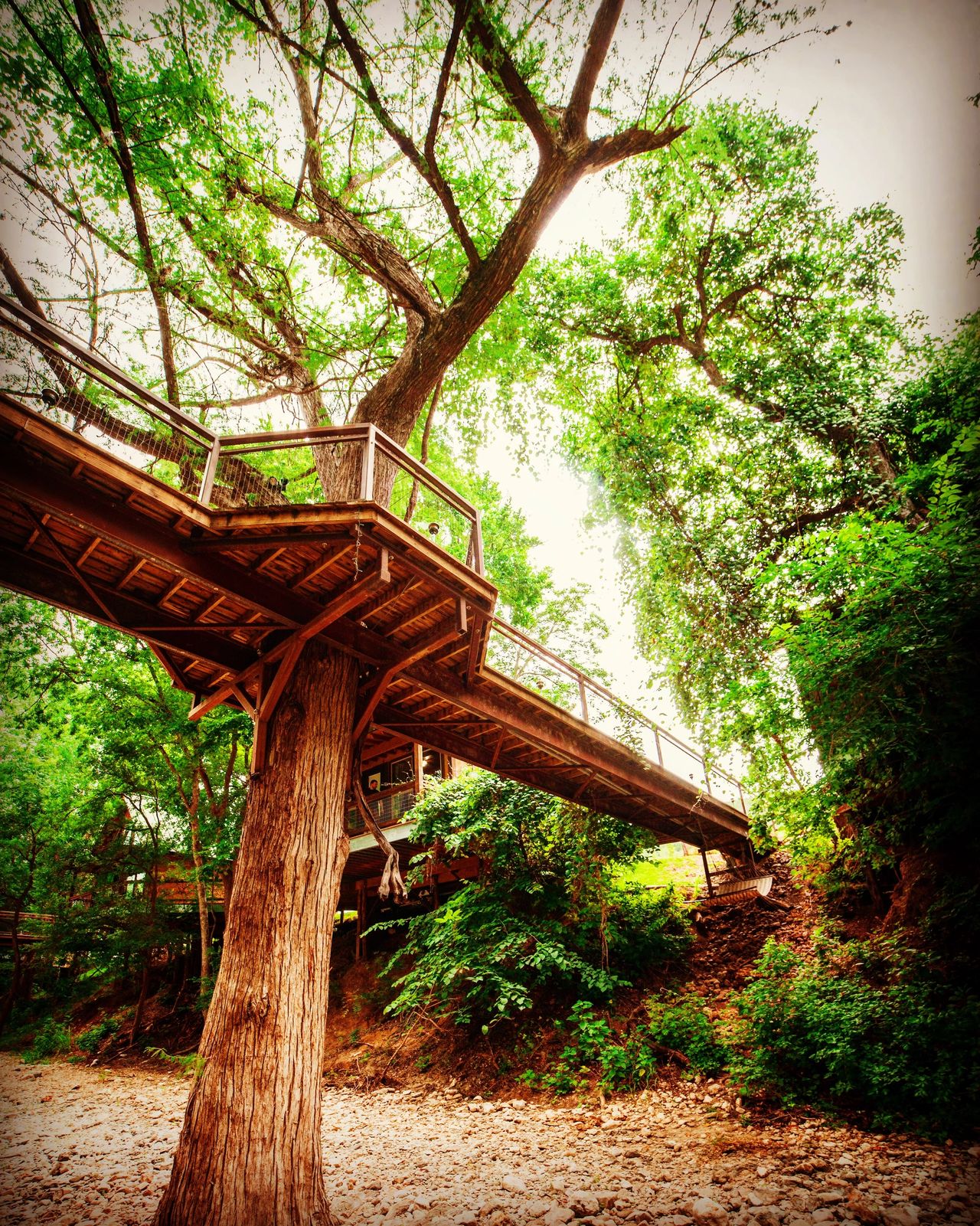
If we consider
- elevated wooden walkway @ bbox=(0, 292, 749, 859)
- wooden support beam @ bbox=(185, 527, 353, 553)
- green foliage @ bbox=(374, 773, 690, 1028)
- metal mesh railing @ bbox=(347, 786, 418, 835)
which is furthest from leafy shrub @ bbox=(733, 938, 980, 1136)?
metal mesh railing @ bbox=(347, 786, 418, 835)

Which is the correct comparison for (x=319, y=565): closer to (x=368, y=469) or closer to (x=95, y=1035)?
(x=368, y=469)

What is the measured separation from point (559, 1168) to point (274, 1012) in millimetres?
3380

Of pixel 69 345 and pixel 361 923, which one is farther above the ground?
pixel 69 345

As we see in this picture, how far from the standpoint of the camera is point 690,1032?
26.0 ft

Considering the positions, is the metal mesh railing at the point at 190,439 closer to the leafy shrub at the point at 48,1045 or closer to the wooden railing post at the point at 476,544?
the wooden railing post at the point at 476,544

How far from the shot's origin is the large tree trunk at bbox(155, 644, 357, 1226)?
3.43 metres

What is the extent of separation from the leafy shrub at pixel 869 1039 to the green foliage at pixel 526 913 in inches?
104

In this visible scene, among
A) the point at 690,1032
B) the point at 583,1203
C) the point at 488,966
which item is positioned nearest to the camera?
the point at 583,1203

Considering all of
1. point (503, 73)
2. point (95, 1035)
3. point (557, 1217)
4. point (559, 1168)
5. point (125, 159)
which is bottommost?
point (95, 1035)

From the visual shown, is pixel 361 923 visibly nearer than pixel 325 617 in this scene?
No

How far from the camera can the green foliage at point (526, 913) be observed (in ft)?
30.0

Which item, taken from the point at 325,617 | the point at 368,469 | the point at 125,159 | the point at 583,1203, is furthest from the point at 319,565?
the point at 583,1203

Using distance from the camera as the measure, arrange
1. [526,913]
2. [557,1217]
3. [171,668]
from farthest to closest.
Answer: [526,913] → [171,668] → [557,1217]

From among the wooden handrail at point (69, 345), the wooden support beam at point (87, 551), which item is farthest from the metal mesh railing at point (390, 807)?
the wooden handrail at point (69, 345)
